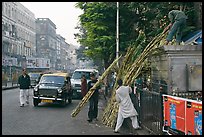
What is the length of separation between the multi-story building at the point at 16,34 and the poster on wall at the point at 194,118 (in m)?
42.1

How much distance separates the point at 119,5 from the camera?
21125 millimetres

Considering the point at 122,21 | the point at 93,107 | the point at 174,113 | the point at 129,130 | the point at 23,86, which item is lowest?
the point at 129,130

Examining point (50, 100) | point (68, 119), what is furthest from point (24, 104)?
point (68, 119)

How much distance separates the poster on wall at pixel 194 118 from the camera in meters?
6.30

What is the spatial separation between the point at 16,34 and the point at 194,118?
62931 mm

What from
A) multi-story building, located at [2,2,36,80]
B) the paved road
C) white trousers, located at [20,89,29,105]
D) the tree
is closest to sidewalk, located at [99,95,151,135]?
the paved road

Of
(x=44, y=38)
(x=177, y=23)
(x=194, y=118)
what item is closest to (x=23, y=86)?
(x=177, y=23)

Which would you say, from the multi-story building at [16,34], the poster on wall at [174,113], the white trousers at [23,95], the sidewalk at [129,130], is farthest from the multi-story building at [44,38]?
the poster on wall at [174,113]

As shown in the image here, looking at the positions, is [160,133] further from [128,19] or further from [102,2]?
[128,19]

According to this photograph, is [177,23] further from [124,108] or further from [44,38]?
[44,38]

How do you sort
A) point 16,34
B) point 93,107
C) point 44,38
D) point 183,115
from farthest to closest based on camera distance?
point 44,38
point 16,34
point 93,107
point 183,115

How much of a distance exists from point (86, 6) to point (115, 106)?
13.1 meters

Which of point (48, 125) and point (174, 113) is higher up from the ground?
point (174, 113)

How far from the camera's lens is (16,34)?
6612 cm
